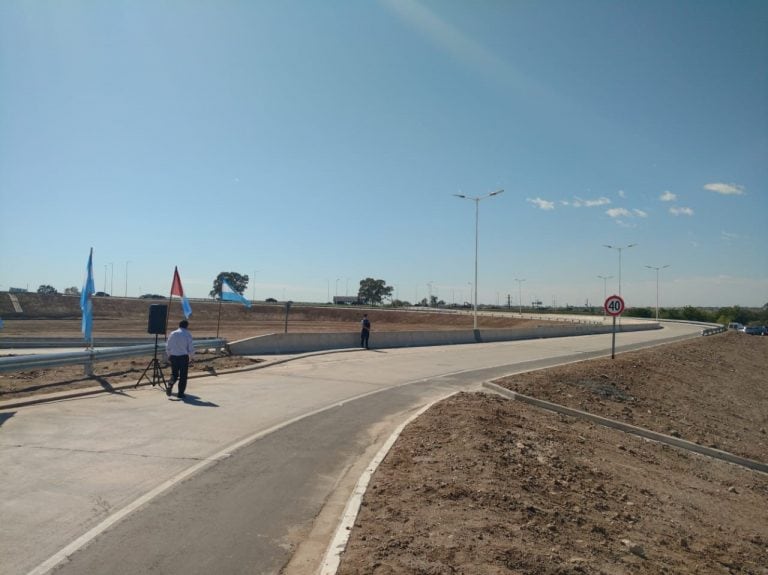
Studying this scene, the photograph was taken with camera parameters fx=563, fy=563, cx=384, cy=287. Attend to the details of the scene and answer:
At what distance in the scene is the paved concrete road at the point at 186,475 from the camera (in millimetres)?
4902

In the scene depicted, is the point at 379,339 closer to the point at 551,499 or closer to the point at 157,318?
the point at 157,318

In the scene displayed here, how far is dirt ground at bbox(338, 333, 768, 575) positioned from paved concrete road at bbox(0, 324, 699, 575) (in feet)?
2.44

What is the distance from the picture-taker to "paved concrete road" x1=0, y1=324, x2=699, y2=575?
4902 mm

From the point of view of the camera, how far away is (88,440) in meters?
8.57

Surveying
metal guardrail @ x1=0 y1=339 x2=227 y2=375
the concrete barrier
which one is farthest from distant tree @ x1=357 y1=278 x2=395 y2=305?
metal guardrail @ x1=0 y1=339 x2=227 y2=375

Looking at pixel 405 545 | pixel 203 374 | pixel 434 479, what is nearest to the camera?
pixel 405 545

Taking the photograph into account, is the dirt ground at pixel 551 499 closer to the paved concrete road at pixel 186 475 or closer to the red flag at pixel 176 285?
the paved concrete road at pixel 186 475

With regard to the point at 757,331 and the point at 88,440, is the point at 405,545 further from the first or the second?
the point at 757,331

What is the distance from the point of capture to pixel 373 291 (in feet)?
576

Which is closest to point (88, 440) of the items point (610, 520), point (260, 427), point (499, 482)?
point (260, 427)

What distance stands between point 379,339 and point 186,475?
2240cm

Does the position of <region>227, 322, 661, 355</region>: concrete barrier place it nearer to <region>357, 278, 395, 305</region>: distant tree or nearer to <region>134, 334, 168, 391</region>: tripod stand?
<region>134, 334, 168, 391</region>: tripod stand

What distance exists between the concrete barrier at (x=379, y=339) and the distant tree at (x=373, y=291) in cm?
12983

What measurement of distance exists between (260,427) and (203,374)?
719cm
